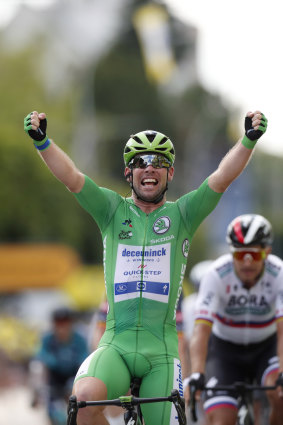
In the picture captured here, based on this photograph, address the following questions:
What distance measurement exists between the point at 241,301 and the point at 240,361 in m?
0.61

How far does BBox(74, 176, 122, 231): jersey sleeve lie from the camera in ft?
19.2

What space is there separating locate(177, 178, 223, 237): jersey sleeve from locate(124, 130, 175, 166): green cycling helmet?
0.33m

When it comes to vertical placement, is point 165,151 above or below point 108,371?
above

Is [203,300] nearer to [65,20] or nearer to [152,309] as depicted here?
[152,309]

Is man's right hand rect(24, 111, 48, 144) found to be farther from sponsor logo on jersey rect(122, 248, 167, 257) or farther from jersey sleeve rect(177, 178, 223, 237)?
jersey sleeve rect(177, 178, 223, 237)

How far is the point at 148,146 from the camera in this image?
19.7ft

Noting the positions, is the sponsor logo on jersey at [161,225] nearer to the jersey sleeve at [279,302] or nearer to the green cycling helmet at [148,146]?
the green cycling helmet at [148,146]

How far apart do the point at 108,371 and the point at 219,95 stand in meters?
62.0

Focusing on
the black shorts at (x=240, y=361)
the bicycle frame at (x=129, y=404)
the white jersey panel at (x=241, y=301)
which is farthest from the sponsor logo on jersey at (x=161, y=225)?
the black shorts at (x=240, y=361)

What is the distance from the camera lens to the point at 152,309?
5.74 meters

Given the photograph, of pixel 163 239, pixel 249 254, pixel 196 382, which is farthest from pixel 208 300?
pixel 163 239

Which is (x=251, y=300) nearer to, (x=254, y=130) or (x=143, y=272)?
(x=143, y=272)

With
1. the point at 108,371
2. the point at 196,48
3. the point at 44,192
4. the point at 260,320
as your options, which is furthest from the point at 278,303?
the point at 196,48

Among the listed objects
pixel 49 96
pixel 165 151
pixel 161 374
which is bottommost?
pixel 161 374
